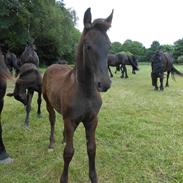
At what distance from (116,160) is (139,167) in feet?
1.26

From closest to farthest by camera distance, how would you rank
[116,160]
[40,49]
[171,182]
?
[171,182] → [116,160] → [40,49]

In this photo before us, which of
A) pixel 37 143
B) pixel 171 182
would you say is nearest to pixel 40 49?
pixel 37 143

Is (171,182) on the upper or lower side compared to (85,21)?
lower

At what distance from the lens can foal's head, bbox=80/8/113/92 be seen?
2.52 m

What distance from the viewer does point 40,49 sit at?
97.1ft

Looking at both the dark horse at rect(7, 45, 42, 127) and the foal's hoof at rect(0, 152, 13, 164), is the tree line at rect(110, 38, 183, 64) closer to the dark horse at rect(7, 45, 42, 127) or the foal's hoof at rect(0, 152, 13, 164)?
the dark horse at rect(7, 45, 42, 127)

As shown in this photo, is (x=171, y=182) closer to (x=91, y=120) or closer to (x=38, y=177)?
(x=91, y=120)

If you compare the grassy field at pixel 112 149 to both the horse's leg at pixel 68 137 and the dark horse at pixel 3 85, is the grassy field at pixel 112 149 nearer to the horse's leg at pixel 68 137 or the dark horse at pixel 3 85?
the dark horse at pixel 3 85

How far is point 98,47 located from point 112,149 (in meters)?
2.43

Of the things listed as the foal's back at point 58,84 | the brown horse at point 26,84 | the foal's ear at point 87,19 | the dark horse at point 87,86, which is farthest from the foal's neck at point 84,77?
the brown horse at point 26,84

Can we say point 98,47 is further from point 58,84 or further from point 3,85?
point 3,85

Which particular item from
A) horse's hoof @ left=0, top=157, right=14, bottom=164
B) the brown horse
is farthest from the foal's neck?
the brown horse

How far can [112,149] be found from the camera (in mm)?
4566

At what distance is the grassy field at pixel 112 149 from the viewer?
3.74m
